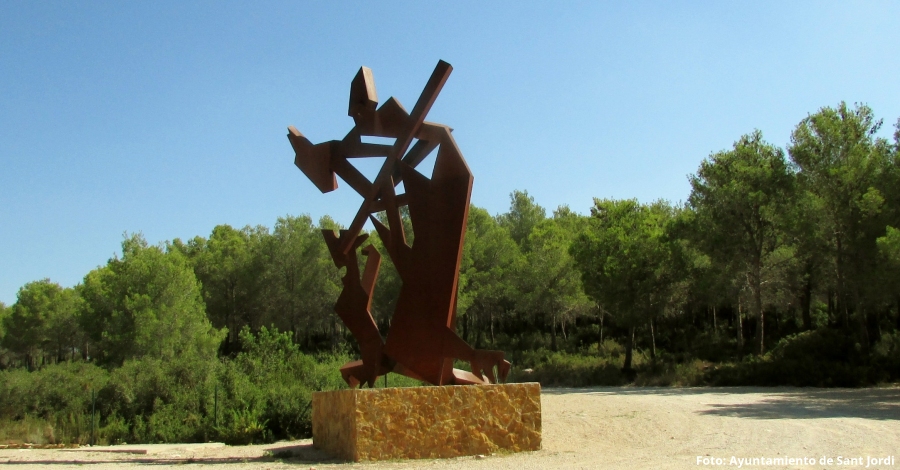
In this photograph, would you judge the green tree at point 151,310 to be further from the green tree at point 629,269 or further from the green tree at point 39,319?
the green tree at point 39,319

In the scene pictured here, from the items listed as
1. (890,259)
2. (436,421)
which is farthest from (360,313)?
(890,259)

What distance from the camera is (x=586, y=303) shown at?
36062 mm

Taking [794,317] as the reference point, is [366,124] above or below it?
above

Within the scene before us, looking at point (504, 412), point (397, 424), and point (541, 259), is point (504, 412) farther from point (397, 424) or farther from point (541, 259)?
point (541, 259)

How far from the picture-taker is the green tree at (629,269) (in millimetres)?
27969

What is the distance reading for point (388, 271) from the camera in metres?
37.3

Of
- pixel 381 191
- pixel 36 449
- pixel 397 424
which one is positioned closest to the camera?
pixel 397 424

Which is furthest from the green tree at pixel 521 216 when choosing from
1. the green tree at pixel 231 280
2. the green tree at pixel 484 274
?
the green tree at pixel 231 280

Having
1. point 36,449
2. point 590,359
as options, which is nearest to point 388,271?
point 590,359

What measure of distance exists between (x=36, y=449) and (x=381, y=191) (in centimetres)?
884

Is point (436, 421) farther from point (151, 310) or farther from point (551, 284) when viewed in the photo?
point (551, 284)

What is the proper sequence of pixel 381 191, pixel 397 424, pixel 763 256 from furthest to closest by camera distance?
1. pixel 763 256
2. pixel 381 191
3. pixel 397 424

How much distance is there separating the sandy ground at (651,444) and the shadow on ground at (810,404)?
25 millimetres

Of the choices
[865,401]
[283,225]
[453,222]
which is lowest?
[865,401]
